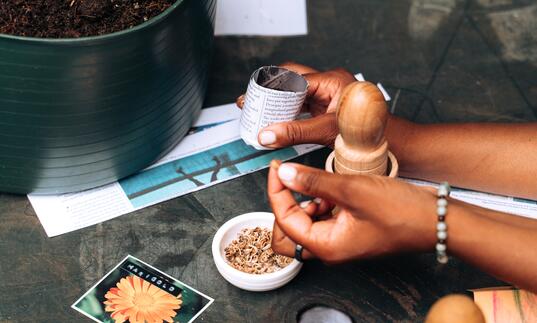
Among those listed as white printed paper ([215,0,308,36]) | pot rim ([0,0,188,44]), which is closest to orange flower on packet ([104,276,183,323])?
pot rim ([0,0,188,44])

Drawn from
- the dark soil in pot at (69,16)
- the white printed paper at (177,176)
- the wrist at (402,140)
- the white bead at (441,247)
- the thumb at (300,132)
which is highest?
the dark soil in pot at (69,16)

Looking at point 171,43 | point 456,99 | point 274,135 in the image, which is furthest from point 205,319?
point 456,99

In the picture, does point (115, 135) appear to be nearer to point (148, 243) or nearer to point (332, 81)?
point (148, 243)

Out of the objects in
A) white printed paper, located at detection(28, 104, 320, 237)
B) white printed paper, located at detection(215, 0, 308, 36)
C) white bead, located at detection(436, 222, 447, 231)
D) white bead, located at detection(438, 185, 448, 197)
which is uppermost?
white bead, located at detection(438, 185, 448, 197)

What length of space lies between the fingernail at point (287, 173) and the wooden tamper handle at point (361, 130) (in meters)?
0.10

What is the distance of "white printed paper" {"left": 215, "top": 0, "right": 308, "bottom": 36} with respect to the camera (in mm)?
1775

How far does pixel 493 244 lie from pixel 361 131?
238 mm

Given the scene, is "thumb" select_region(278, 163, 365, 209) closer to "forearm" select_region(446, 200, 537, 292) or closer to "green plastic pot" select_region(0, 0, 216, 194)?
"forearm" select_region(446, 200, 537, 292)

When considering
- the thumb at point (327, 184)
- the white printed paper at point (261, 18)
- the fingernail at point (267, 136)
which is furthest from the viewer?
the white printed paper at point (261, 18)

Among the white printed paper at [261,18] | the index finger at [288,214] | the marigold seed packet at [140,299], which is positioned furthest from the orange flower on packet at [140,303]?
the white printed paper at [261,18]

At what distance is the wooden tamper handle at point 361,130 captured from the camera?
98 centimetres

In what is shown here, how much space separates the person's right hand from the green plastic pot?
0.16 metres

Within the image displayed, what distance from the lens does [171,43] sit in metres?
1.22

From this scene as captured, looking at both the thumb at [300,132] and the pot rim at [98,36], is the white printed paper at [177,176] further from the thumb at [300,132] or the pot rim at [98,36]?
the pot rim at [98,36]
